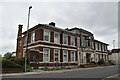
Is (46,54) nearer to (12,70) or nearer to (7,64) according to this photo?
(12,70)

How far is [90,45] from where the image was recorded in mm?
49062

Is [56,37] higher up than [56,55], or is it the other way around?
[56,37]

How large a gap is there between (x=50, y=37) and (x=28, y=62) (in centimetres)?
693

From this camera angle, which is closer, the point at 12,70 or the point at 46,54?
the point at 12,70

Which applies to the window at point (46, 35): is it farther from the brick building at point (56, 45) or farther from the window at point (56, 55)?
the window at point (56, 55)

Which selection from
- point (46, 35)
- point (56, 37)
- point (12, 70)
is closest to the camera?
point (12, 70)

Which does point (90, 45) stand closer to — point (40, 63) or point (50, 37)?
point (50, 37)

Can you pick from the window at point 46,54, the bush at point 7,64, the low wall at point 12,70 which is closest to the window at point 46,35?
the window at point 46,54

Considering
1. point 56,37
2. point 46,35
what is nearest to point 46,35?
point 46,35

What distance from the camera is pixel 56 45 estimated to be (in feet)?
117

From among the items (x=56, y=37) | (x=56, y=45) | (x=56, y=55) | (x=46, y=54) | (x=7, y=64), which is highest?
(x=56, y=37)

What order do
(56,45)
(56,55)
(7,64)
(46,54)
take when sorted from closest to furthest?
(7,64), (46,54), (56,45), (56,55)

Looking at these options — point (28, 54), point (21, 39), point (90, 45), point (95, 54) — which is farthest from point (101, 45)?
point (28, 54)

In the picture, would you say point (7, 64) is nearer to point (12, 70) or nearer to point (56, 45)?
point (12, 70)
